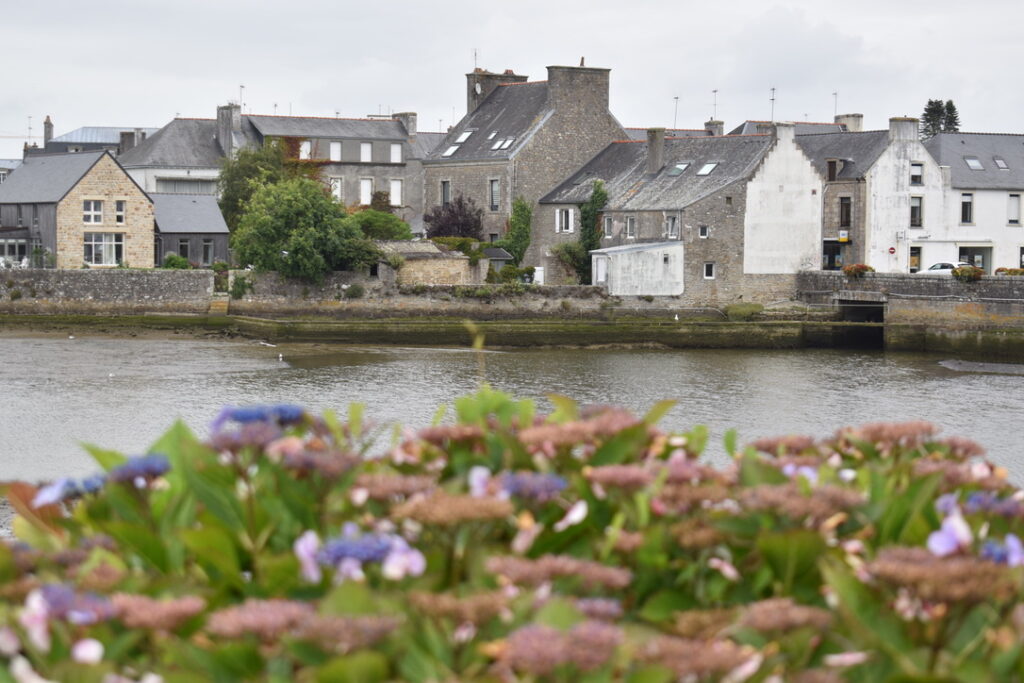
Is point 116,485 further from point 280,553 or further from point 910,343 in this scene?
point 910,343

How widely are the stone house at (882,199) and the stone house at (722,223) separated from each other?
2172 millimetres

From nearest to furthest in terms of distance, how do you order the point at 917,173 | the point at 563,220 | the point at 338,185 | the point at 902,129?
the point at 902,129 → the point at 917,173 → the point at 563,220 → the point at 338,185

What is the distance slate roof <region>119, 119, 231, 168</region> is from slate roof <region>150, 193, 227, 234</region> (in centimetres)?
1091

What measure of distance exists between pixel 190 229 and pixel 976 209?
27.6m

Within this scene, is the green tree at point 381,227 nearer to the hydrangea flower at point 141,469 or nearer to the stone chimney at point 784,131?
the stone chimney at point 784,131

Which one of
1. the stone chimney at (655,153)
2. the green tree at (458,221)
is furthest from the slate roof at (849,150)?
the green tree at (458,221)

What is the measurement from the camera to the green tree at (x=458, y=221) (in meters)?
52.5

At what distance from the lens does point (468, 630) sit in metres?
2.94

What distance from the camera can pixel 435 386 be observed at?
32.0 metres

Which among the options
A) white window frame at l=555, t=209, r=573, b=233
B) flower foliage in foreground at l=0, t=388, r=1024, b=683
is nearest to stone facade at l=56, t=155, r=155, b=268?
white window frame at l=555, t=209, r=573, b=233

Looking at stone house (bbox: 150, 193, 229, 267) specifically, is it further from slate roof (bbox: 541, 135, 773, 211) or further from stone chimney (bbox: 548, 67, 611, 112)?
stone chimney (bbox: 548, 67, 611, 112)

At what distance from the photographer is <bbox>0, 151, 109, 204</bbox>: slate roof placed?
159 feet

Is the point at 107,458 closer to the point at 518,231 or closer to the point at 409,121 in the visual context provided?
the point at 518,231

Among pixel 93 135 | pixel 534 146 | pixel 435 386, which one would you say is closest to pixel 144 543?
pixel 435 386
